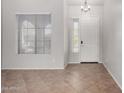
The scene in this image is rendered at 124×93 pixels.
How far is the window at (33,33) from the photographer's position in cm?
752

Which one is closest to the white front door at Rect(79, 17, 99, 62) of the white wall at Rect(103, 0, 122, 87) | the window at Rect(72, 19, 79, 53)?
the window at Rect(72, 19, 79, 53)

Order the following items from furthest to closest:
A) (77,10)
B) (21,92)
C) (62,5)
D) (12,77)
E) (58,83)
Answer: (77,10)
(62,5)
(12,77)
(58,83)
(21,92)

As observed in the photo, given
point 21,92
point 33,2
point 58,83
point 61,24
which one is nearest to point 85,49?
point 61,24

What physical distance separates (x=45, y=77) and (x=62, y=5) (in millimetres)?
2872

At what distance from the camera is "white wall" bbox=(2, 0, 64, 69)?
7301 millimetres

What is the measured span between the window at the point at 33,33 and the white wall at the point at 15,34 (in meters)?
0.22

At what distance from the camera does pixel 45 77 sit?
6.07 meters

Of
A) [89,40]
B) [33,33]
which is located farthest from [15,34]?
[89,40]

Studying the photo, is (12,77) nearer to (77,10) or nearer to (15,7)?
(15,7)

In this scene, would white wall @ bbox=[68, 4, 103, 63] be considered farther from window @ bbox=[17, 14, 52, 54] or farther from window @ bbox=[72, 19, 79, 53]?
window @ bbox=[17, 14, 52, 54]

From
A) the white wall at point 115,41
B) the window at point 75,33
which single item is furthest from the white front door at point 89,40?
the white wall at point 115,41

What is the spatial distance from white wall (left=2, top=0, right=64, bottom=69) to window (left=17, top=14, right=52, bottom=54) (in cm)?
22

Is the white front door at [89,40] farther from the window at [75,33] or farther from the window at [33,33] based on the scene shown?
the window at [33,33]

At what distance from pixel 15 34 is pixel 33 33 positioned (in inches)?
27.7
